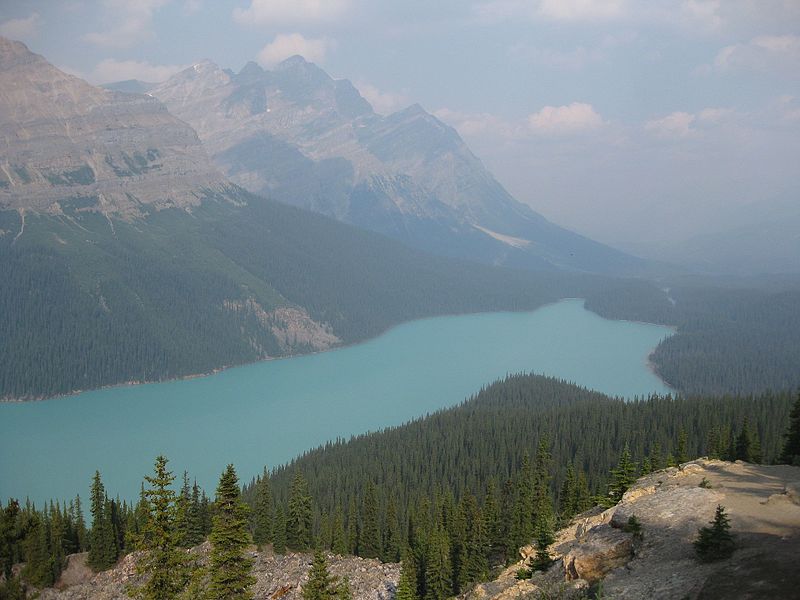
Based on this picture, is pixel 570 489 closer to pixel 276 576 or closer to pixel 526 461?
pixel 526 461

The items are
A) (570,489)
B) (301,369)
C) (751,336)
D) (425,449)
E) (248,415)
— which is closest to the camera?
(570,489)

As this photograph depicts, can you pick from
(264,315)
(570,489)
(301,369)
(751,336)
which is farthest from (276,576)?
(751,336)

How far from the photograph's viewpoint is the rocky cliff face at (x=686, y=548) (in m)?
19.7

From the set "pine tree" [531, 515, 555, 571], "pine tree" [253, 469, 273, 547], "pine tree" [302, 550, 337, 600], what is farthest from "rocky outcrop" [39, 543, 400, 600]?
"pine tree" [531, 515, 555, 571]

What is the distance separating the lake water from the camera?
95.5 metres

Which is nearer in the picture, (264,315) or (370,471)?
(370,471)

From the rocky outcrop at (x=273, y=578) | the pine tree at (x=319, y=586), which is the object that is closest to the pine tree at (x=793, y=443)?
the rocky outcrop at (x=273, y=578)

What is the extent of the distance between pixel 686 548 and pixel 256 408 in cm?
11278

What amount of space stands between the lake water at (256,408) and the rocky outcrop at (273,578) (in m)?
34.4

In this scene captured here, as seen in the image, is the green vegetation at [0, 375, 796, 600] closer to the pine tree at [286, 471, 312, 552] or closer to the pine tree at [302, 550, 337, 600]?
the pine tree at [286, 471, 312, 552]

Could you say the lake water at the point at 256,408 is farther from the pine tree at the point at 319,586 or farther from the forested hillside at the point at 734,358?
the pine tree at the point at 319,586

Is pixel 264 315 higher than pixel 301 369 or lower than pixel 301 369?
higher

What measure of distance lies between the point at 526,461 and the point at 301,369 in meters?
113

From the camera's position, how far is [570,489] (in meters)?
49.0
